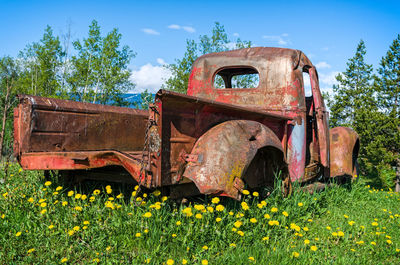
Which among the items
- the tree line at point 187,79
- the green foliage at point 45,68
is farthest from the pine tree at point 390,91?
the green foliage at point 45,68

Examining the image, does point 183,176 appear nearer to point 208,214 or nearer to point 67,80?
point 208,214

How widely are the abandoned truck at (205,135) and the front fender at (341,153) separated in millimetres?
14

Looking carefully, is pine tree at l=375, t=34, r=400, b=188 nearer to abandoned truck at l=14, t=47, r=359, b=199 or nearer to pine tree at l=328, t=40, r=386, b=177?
pine tree at l=328, t=40, r=386, b=177

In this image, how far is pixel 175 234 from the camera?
8.72 feet

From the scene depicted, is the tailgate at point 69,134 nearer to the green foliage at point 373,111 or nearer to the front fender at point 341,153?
the front fender at point 341,153

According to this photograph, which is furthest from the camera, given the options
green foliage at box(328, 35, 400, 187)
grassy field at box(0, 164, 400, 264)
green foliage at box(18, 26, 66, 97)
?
green foliage at box(18, 26, 66, 97)

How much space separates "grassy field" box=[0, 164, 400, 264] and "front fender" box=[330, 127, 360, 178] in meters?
1.12

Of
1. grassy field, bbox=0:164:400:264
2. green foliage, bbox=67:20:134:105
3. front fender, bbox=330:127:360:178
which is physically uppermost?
green foliage, bbox=67:20:134:105

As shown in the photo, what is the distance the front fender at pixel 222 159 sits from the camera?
2590 mm

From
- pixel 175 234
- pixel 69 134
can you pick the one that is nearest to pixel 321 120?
pixel 175 234

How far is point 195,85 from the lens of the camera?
16.2ft

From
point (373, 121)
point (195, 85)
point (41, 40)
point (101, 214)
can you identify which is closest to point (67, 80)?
point (41, 40)

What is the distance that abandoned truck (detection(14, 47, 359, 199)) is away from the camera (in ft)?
8.45

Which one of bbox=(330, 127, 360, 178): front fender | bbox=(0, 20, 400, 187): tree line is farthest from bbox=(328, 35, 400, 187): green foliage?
bbox=(330, 127, 360, 178): front fender
